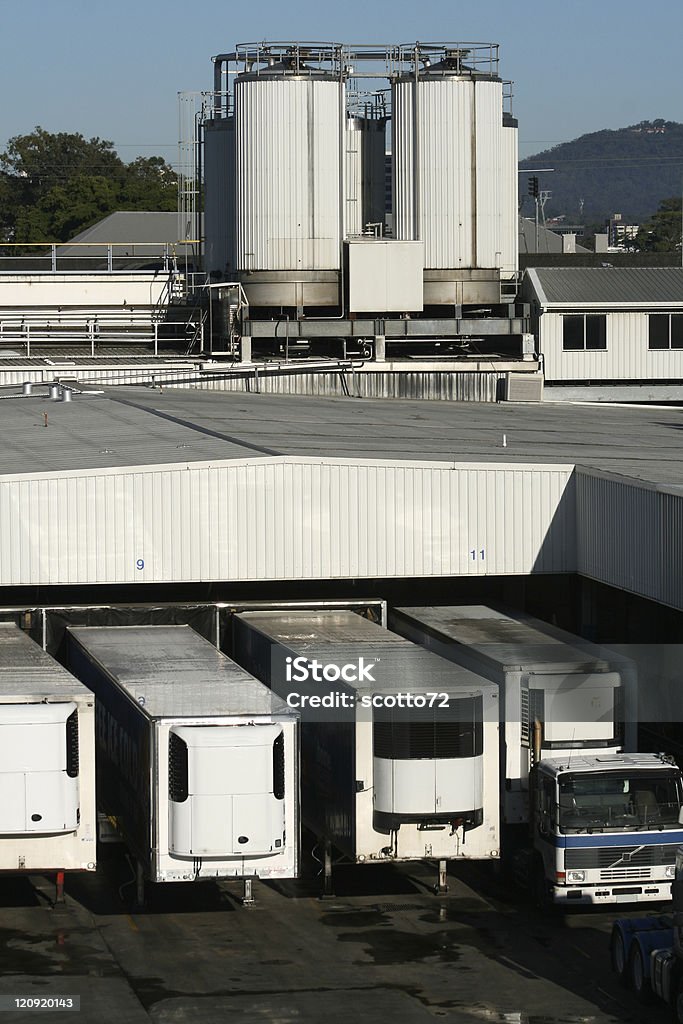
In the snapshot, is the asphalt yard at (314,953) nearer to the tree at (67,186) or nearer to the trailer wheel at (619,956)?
the trailer wheel at (619,956)

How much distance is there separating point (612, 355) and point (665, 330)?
2278mm

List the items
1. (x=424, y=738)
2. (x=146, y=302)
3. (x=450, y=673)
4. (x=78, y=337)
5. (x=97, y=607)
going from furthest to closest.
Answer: (x=146, y=302)
(x=78, y=337)
(x=97, y=607)
(x=450, y=673)
(x=424, y=738)

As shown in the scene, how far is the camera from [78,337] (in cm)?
6216

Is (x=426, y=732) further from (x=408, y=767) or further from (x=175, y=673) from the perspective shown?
(x=175, y=673)

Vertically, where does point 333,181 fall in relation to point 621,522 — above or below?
above

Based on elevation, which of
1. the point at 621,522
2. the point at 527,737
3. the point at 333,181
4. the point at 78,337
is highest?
the point at 333,181

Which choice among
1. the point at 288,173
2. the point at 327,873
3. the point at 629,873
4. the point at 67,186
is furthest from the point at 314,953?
the point at 67,186

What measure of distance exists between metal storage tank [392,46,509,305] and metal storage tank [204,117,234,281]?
6.39 metres

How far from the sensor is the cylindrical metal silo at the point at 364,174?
61.5m

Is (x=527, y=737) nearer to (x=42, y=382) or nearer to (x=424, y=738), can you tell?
(x=424, y=738)

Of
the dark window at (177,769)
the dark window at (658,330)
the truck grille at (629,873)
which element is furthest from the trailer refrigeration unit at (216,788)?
the dark window at (658,330)

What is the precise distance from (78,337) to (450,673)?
3985 centimetres

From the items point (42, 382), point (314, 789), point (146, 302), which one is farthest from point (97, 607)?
point (146, 302)

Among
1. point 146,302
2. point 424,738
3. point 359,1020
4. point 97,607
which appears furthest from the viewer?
point 146,302
